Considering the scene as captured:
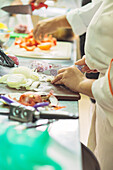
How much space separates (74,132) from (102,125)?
0.41 meters

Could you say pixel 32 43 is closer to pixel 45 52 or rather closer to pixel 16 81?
pixel 45 52

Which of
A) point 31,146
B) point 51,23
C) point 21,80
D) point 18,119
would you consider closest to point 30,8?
point 51,23

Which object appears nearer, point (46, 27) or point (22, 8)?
point (46, 27)

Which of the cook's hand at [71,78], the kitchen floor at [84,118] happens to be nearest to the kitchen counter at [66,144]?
the cook's hand at [71,78]

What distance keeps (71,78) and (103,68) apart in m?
0.15

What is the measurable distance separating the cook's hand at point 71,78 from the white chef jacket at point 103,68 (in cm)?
8

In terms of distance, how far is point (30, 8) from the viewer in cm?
205

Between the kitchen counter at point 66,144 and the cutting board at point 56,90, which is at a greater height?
the cutting board at point 56,90

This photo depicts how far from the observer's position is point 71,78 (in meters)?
1.21

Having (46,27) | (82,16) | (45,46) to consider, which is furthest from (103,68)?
(45,46)

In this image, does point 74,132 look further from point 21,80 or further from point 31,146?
point 21,80

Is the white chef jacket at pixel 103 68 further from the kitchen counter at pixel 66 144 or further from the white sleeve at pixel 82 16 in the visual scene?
the white sleeve at pixel 82 16

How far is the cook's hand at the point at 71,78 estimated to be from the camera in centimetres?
118

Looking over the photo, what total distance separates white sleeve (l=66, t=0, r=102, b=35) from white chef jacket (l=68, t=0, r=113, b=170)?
1.22 feet
